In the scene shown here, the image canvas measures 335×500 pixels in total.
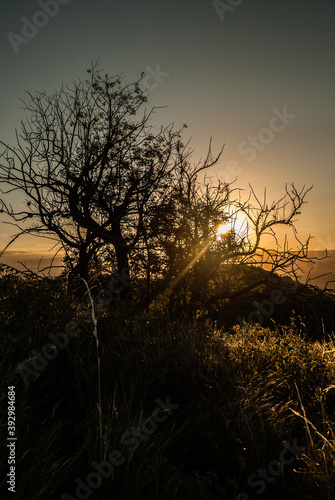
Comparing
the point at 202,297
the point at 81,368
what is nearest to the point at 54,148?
the point at 202,297

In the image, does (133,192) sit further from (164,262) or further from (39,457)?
(39,457)

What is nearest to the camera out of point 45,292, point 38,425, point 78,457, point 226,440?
point 78,457

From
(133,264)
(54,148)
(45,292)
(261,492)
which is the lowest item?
(261,492)

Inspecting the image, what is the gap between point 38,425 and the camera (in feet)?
10.6

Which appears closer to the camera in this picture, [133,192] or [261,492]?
[261,492]

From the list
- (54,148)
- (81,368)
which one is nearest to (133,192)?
(54,148)

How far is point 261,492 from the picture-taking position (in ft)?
9.59

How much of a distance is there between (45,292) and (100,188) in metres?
7.96

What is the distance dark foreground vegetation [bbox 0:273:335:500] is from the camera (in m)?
2.68

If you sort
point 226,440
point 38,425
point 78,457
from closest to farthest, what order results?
1. point 78,457
2. point 38,425
3. point 226,440

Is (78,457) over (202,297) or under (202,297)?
under

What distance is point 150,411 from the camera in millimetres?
3914

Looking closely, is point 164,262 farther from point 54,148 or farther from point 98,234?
point 54,148

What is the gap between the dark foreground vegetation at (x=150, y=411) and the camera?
8.80 ft
